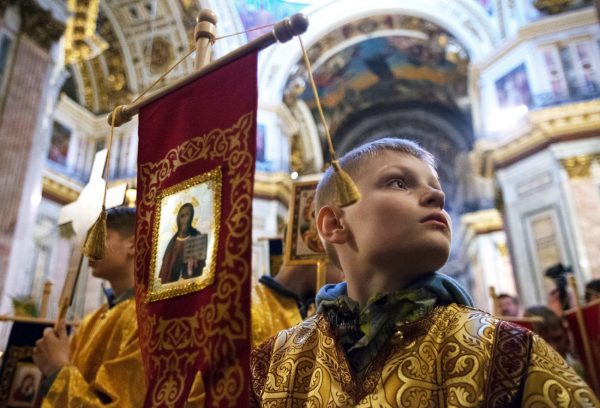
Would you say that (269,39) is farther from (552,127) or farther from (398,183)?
(552,127)

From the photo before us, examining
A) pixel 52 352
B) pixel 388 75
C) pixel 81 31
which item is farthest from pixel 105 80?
pixel 52 352

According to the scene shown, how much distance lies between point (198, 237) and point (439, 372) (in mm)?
734

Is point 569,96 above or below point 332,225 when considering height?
above

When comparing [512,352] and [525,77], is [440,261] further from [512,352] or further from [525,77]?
[525,77]

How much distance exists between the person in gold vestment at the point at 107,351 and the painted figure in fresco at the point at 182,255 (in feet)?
2.35

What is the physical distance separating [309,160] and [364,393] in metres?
16.0

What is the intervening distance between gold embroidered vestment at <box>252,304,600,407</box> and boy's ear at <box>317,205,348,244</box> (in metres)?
0.26

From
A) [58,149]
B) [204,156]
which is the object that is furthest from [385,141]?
[58,149]

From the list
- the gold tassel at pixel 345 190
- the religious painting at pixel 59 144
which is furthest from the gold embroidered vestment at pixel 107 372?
the religious painting at pixel 59 144

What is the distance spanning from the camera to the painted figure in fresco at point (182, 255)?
1380mm

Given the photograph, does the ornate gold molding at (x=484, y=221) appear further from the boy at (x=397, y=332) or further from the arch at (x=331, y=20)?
the boy at (x=397, y=332)

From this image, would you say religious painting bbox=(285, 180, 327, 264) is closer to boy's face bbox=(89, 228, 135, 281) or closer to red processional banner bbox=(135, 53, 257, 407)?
boy's face bbox=(89, 228, 135, 281)

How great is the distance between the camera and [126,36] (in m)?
13.3

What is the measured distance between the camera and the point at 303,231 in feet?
8.82
